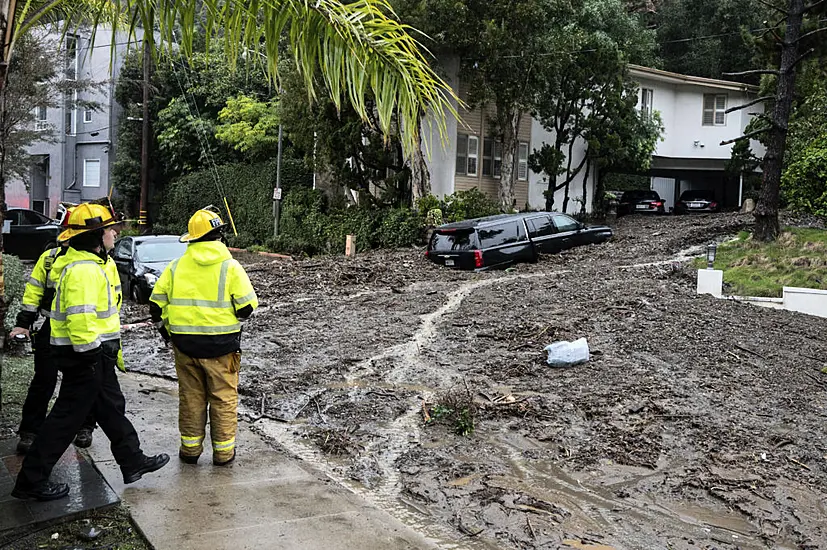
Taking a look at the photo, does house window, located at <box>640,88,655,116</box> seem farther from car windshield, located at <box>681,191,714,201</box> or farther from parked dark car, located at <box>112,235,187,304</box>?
parked dark car, located at <box>112,235,187,304</box>

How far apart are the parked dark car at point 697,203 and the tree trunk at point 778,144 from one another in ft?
62.3

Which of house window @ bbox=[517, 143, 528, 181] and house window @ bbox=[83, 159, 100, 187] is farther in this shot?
house window @ bbox=[83, 159, 100, 187]

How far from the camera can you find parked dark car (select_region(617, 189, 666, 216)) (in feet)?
113

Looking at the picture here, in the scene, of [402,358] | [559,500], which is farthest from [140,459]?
[402,358]

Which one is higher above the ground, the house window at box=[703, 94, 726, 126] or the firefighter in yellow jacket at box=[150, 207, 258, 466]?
the house window at box=[703, 94, 726, 126]

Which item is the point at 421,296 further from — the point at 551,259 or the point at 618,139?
the point at 618,139

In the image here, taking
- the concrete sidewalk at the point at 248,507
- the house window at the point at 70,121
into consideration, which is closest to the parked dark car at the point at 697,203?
the house window at the point at 70,121

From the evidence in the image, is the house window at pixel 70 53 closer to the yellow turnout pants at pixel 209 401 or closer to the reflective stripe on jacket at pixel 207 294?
the reflective stripe on jacket at pixel 207 294

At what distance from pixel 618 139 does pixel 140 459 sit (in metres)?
25.2

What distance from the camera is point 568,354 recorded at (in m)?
Answer: 9.11

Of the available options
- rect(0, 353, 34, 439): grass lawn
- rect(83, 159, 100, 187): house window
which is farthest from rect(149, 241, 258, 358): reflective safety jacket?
rect(83, 159, 100, 187): house window

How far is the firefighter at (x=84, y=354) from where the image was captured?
4.52 meters

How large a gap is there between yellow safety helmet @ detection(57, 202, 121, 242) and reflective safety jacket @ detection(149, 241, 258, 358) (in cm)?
67

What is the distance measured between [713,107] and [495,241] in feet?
72.3
